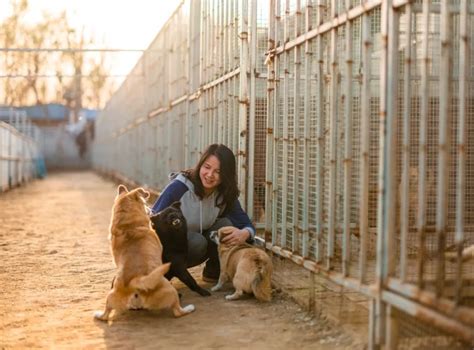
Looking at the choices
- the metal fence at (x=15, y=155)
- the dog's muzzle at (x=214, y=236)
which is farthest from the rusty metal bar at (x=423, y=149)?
the metal fence at (x=15, y=155)

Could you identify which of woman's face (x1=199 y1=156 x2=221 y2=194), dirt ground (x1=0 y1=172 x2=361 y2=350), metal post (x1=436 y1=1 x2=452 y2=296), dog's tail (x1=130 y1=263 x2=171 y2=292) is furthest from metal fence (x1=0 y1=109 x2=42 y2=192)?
metal post (x1=436 y1=1 x2=452 y2=296)

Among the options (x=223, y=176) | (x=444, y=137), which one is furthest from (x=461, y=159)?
(x=223, y=176)

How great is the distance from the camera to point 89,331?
513 cm

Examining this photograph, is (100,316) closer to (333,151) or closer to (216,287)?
(216,287)

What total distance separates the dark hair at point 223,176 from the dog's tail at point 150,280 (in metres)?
1.52

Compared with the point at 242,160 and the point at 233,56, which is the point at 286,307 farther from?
the point at 233,56

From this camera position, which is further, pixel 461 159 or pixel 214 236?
pixel 214 236

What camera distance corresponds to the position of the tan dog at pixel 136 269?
5.23 metres

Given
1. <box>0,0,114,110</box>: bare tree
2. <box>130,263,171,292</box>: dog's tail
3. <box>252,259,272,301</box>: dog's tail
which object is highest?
<box>0,0,114,110</box>: bare tree

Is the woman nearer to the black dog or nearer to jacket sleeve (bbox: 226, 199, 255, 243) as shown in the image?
jacket sleeve (bbox: 226, 199, 255, 243)

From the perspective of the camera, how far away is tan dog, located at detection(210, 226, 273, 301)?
5859mm

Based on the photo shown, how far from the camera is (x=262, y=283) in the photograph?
5934 millimetres

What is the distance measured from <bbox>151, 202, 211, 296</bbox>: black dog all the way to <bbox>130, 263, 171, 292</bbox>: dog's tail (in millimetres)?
993

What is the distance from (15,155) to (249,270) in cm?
2160
